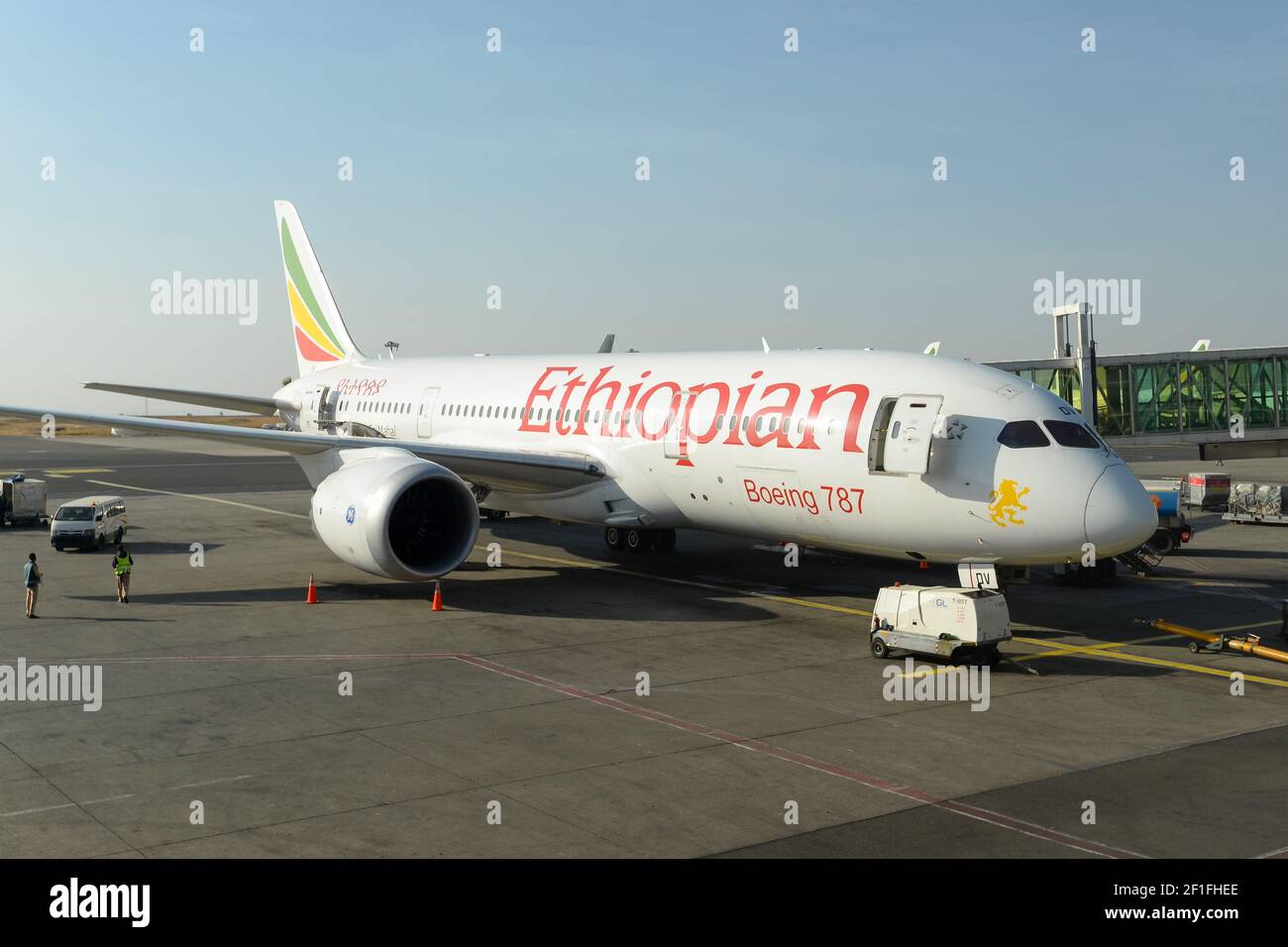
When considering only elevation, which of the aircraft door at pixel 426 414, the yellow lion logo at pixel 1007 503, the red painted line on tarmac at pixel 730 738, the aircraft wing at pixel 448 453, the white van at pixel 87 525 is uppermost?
the aircraft door at pixel 426 414

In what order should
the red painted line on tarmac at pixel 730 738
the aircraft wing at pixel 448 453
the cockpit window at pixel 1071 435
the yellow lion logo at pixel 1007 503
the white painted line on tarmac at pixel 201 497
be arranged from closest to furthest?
the red painted line on tarmac at pixel 730 738 < the yellow lion logo at pixel 1007 503 < the cockpit window at pixel 1071 435 < the aircraft wing at pixel 448 453 < the white painted line on tarmac at pixel 201 497

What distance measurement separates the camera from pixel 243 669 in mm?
17797

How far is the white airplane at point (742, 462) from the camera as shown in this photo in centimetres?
1878

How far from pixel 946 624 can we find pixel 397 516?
11668 mm

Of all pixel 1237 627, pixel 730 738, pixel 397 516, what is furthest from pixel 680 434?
pixel 1237 627

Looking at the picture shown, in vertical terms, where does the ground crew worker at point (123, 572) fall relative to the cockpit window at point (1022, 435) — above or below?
below

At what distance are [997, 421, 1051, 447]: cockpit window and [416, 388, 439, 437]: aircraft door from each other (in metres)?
17.7

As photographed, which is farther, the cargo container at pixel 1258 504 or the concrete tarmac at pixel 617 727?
the cargo container at pixel 1258 504

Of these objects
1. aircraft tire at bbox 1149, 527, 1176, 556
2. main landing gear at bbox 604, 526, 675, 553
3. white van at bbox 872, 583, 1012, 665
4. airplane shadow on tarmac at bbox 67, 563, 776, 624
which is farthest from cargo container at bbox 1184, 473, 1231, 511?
white van at bbox 872, 583, 1012, 665

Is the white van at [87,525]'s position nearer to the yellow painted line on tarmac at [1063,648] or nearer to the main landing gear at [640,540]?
the main landing gear at [640,540]

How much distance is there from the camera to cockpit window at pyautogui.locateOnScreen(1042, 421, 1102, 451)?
18922mm

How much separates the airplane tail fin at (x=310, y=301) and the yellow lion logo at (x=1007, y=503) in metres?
26.6

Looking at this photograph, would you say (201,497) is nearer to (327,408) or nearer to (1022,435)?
(327,408)

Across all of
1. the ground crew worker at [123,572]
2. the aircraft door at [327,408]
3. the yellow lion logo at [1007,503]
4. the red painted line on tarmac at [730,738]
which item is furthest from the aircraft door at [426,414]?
the yellow lion logo at [1007,503]
